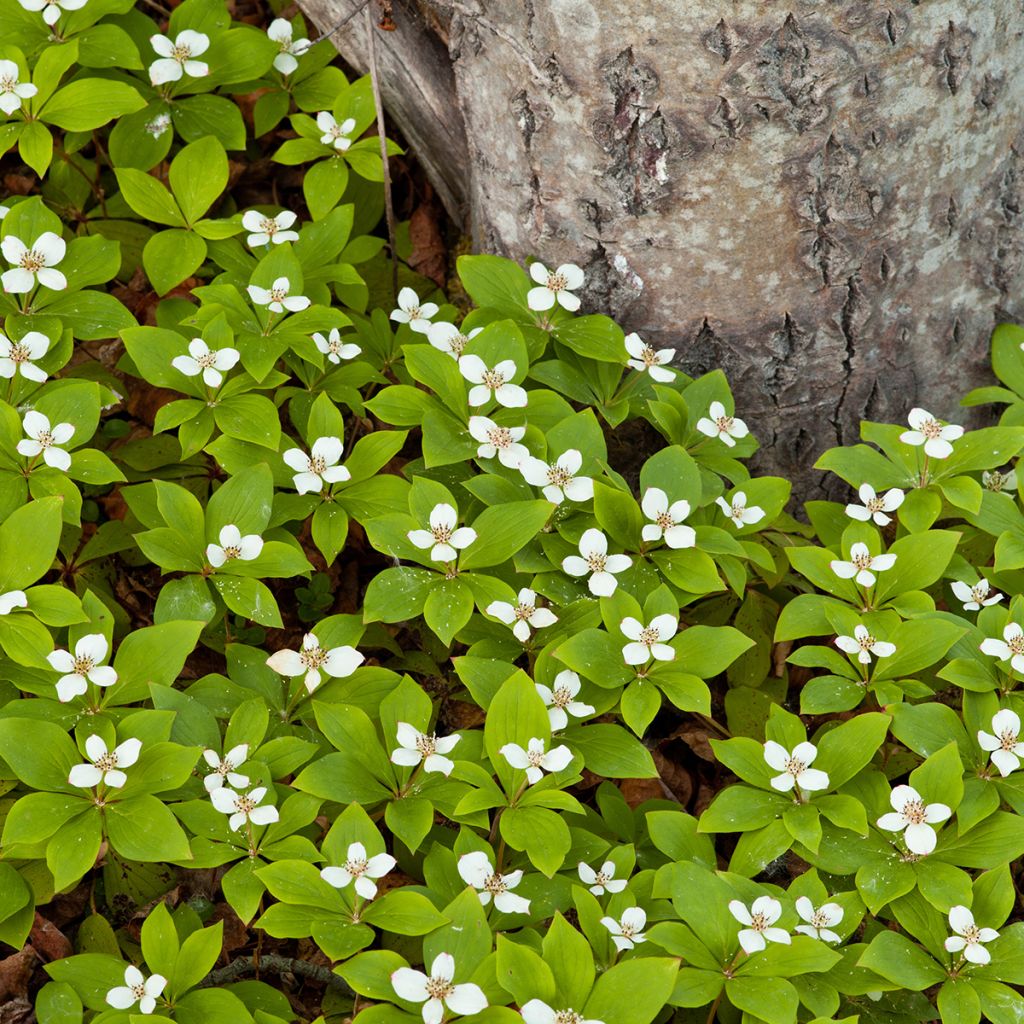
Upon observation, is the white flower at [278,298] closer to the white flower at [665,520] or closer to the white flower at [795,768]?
the white flower at [665,520]

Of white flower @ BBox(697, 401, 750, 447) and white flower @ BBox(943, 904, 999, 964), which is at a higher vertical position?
white flower @ BBox(697, 401, 750, 447)

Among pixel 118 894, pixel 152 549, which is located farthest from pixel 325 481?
pixel 118 894

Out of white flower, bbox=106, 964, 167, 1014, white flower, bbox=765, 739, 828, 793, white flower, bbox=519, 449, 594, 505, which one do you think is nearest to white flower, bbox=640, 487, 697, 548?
white flower, bbox=519, 449, 594, 505

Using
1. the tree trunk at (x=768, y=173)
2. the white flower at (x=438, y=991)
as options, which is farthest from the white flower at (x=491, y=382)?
the white flower at (x=438, y=991)

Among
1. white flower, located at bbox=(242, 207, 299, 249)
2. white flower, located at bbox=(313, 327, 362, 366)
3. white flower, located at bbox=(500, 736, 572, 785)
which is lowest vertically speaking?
white flower, located at bbox=(500, 736, 572, 785)

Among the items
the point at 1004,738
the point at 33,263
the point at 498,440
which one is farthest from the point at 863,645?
the point at 33,263

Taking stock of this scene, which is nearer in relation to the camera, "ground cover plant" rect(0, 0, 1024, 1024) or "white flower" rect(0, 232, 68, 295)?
"ground cover plant" rect(0, 0, 1024, 1024)

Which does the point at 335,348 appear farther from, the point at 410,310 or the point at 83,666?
the point at 83,666

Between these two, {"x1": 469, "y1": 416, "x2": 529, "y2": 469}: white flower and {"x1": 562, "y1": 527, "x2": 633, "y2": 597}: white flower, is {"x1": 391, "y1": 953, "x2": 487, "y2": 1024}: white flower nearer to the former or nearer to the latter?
{"x1": 562, "y1": 527, "x2": 633, "y2": 597}: white flower
